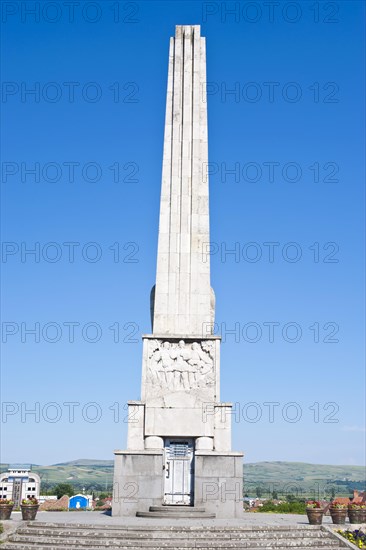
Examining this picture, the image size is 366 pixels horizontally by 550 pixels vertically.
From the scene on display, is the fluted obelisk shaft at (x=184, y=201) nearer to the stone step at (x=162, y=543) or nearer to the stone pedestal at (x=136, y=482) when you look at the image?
the stone pedestal at (x=136, y=482)

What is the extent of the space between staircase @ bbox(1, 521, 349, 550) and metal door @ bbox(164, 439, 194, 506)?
14.3 feet

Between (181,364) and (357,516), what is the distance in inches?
281

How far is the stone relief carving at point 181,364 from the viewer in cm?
2172

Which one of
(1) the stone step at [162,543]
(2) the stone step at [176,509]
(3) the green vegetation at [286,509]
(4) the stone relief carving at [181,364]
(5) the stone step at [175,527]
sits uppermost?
(4) the stone relief carving at [181,364]

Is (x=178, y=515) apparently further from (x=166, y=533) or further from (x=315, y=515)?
(x=315, y=515)

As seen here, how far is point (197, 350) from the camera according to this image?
2198 cm

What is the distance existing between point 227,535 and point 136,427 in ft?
20.0

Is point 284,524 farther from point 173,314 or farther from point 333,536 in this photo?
point 173,314

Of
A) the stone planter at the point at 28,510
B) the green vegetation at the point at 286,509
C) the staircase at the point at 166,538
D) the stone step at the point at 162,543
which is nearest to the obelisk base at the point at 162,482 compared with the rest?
the stone planter at the point at 28,510

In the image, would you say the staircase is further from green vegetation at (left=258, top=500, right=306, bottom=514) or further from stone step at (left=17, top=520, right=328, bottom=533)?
green vegetation at (left=258, top=500, right=306, bottom=514)

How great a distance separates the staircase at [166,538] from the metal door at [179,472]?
4.36 meters

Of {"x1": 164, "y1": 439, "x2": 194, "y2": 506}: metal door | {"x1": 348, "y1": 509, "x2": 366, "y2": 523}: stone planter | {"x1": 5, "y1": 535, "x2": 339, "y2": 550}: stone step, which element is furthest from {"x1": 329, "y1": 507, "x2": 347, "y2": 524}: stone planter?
{"x1": 164, "y1": 439, "x2": 194, "y2": 506}: metal door

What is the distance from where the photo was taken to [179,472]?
21.1 meters

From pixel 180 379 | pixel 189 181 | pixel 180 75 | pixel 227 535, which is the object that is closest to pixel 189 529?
pixel 227 535
